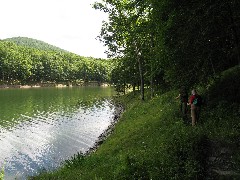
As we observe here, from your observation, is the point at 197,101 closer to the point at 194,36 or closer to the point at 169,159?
the point at 194,36

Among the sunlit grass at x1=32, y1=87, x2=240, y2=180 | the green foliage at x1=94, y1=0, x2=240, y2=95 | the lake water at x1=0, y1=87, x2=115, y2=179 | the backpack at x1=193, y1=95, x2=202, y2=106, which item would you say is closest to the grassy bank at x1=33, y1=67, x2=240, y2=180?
the sunlit grass at x1=32, y1=87, x2=240, y2=180

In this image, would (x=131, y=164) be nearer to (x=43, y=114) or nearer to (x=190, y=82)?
(x=190, y=82)

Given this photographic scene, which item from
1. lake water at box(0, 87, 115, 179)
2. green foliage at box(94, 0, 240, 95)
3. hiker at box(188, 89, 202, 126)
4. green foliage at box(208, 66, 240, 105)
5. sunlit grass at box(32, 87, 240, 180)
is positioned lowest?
lake water at box(0, 87, 115, 179)

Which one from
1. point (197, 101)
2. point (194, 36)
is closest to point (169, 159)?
point (197, 101)

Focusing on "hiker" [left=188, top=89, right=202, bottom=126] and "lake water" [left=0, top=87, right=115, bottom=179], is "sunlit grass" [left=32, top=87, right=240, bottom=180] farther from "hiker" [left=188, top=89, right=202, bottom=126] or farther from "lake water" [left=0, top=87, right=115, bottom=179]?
"lake water" [left=0, top=87, right=115, bottom=179]

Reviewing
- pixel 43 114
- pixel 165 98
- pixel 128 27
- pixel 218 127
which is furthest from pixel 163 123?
pixel 43 114

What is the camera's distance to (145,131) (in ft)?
74.4

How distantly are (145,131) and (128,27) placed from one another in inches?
972

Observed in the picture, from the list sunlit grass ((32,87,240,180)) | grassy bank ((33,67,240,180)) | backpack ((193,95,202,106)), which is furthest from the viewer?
backpack ((193,95,202,106))

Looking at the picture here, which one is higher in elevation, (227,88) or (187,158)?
(227,88)

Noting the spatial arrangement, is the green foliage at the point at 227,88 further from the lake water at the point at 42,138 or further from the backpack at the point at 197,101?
the lake water at the point at 42,138

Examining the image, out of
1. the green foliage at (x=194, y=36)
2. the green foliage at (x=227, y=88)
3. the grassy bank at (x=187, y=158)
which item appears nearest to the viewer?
the grassy bank at (x=187, y=158)

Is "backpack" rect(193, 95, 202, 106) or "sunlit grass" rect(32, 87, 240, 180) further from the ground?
"backpack" rect(193, 95, 202, 106)

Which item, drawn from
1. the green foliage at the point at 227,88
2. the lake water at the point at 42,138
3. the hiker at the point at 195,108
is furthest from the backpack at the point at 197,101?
the lake water at the point at 42,138
